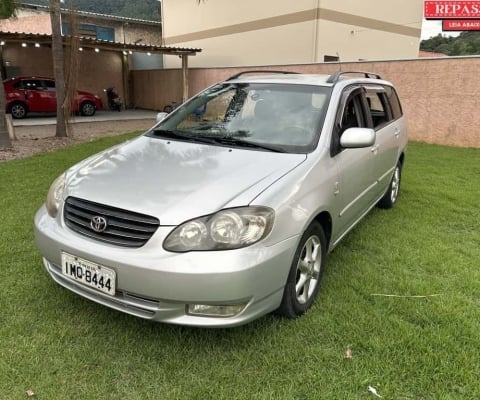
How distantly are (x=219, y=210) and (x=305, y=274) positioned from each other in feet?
2.89

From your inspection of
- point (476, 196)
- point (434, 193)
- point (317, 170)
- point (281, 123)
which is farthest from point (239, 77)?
point (476, 196)

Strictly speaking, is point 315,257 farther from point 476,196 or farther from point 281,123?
point 476,196

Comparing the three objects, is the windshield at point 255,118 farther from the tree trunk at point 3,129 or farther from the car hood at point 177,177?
the tree trunk at point 3,129

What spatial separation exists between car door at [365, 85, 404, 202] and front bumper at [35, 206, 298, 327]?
2.14 metres

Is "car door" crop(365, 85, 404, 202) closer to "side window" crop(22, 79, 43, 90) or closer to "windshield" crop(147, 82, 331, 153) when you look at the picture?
"windshield" crop(147, 82, 331, 153)

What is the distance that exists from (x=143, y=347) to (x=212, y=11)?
18897 millimetres

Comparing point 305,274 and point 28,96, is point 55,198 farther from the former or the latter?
point 28,96

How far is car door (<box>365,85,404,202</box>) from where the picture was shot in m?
4.08

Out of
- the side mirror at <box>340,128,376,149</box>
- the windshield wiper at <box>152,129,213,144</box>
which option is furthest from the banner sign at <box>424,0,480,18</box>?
the windshield wiper at <box>152,129,213,144</box>

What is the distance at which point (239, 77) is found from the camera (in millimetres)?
4094

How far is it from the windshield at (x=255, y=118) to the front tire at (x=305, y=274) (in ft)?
2.03

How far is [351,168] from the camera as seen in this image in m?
3.29

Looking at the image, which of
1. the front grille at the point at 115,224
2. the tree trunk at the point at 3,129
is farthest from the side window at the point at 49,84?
the front grille at the point at 115,224

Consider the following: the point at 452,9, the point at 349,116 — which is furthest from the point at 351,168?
the point at 452,9
